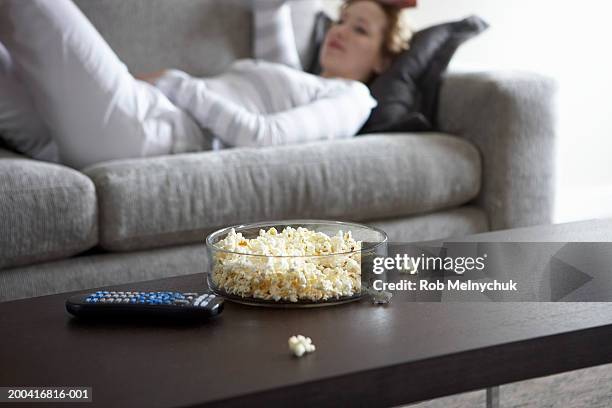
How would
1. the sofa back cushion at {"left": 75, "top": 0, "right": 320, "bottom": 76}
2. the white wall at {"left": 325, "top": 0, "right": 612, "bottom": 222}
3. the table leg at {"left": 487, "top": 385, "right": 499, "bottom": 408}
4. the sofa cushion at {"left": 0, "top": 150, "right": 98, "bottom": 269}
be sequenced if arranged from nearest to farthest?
the table leg at {"left": 487, "top": 385, "right": 499, "bottom": 408} → the sofa cushion at {"left": 0, "top": 150, "right": 98, "bottom": 269} → the sofa back cushion at {"left": 75, "top": 0, "right": 320, "bottom": 76} → the white wall at {"left": 325, "top": 0, "right": 612, "bottom": 222}

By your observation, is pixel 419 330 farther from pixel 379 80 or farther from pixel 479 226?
pixel 379 80

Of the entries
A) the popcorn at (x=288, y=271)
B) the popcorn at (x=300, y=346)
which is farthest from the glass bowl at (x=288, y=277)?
the popcorn at (x=300, y=346)

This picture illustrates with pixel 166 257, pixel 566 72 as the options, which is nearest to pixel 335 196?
pixel 166 257

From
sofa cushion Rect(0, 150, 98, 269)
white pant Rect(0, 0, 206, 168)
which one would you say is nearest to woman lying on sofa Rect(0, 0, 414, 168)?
white pant Rect(0, 0, 206, 168)

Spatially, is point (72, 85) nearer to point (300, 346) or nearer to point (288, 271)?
point (288, 271)

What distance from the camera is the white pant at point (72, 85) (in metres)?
2.19

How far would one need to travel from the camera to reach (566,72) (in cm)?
374

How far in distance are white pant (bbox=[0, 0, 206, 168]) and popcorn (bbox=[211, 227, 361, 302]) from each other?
0.99 m

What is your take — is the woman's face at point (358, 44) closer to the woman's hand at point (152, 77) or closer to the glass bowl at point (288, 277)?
the woman's hand at point (152, 77)

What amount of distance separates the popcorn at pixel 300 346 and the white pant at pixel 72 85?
4.08ft

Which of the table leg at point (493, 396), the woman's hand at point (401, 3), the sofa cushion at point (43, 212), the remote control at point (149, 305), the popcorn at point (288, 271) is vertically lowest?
the table leg at point (493, 396)

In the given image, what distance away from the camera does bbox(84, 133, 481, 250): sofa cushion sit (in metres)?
2.04

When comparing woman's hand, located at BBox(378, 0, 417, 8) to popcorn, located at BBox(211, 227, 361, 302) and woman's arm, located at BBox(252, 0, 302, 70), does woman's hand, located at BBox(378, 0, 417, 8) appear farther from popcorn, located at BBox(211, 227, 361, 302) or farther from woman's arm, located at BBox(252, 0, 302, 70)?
popcorn, located at BBox(211, 227, 361, 302)

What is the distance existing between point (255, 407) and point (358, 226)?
20.4 inches
